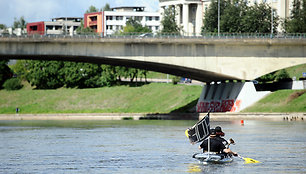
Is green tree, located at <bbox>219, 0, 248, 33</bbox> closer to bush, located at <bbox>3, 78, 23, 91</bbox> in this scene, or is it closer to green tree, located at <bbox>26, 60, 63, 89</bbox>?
green tree, located at <bbox>26, 60, 63, 89</bbox>

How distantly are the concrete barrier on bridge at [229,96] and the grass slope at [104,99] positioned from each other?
423 inches

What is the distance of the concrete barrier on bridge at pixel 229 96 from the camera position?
3693 inches

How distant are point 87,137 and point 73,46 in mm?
32225

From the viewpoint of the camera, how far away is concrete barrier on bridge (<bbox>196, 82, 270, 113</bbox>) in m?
93.8

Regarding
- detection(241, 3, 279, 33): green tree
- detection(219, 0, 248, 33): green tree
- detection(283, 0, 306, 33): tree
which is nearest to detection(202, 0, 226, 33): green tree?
detection(219, 0, 248, 33): green tree

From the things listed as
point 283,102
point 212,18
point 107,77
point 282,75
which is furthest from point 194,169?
point 107,77

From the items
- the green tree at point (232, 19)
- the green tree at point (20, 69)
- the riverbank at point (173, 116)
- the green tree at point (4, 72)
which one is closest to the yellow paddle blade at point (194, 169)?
the riverbank at point (173, 116)

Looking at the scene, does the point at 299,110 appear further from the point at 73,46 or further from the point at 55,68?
the point at 55,68

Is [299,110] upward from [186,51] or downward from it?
downward

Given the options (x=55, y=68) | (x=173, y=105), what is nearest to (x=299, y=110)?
(x=173, y=105)

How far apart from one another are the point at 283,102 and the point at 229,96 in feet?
34.5

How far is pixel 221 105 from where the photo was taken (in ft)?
326

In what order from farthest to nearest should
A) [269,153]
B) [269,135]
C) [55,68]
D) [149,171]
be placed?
[55,68]
[269,135]
[269,153]
[149,171]

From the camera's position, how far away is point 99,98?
443ft
